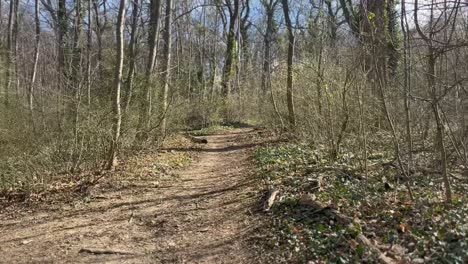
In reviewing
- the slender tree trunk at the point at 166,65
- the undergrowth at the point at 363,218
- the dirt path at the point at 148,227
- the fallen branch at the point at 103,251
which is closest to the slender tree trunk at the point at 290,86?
the slender tree trunk at the point at 166,65

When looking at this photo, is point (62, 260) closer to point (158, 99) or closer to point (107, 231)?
point (107, 231)

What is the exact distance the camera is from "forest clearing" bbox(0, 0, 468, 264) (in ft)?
15.9

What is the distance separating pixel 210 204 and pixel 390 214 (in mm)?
3044

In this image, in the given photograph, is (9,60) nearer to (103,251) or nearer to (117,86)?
(117,86)

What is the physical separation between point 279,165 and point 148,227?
3.99m

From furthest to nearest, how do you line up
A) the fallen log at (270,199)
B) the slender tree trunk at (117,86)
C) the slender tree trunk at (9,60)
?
1. the slender tree trunk at (9,60)
2. the slender tree trunk at (117,86)
3. the fallen log at (270,199)

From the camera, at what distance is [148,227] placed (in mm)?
5973

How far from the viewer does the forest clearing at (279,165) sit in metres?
4.84

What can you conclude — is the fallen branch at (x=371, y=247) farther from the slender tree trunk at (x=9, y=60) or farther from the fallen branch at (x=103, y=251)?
the slender tree trunk at (x=9, y=60)

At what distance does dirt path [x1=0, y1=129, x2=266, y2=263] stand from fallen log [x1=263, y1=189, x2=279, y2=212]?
0.24 m

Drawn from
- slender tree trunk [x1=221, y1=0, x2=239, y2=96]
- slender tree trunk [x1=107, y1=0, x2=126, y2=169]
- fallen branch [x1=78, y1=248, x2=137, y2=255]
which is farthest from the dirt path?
slender tree trunk [x1=221, y1=0, x2=239, y2=96]

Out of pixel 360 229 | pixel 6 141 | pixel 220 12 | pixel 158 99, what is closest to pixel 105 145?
pixel 6 141

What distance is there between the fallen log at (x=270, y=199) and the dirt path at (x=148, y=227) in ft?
0.79

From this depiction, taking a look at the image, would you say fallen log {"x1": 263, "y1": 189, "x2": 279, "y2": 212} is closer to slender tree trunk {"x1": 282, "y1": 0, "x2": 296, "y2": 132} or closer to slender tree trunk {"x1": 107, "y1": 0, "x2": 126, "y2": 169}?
slender tree trunk {"x1": 107, "y1": 0, "x2": 126, "y2": 169}
